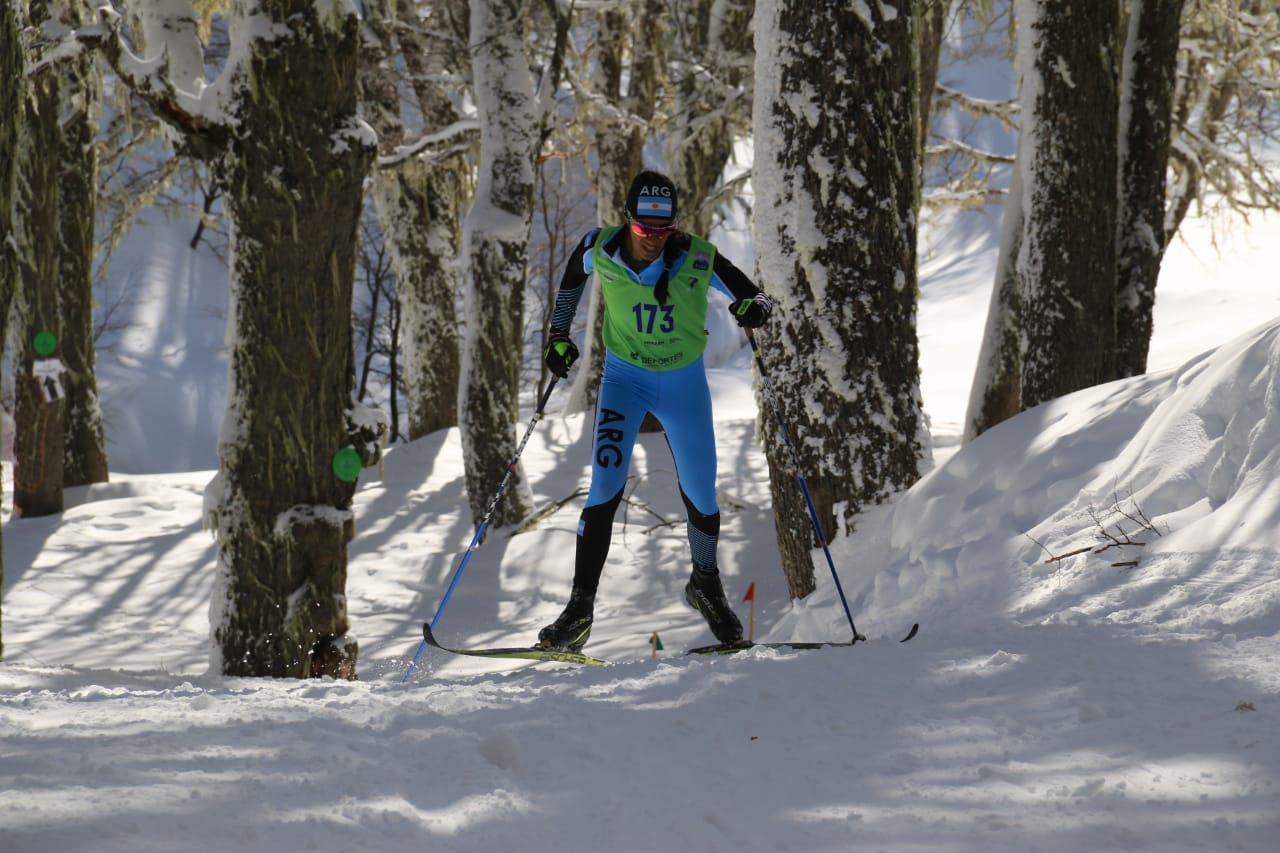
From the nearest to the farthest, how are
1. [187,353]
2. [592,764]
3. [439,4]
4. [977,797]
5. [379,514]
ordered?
[977,797], [592,764], [379,514], [439,4], [187,353]

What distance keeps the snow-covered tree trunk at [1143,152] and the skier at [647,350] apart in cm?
619

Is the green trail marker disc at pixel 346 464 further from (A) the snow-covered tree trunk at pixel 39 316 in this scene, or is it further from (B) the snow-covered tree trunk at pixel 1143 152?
(A) the snow-covered tree trunk at pixel 39 316

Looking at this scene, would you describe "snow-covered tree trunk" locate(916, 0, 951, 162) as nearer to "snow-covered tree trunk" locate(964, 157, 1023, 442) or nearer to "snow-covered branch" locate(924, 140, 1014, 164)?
"snow-covered tree trunk" locate(964, 157, 1023, 442)

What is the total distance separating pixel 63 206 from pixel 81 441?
3071mm

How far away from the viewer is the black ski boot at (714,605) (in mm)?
5305

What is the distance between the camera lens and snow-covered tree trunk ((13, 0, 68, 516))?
12.6 metres

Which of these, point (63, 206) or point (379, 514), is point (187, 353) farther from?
point (379, 514)

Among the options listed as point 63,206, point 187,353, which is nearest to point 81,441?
point 63,206

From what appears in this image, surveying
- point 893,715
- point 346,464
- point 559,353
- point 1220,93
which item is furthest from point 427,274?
point 893,715

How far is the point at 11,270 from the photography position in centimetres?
516

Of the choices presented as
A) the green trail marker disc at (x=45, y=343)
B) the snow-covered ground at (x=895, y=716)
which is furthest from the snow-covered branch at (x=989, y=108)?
the green trail marker disc at (x=45, y=343)

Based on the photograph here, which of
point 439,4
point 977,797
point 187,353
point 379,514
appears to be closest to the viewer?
point 977,797

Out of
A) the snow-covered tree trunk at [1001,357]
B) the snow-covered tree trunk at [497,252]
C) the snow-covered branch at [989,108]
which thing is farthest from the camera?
the snow-covered branch at [989,108]

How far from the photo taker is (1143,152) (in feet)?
31.6
